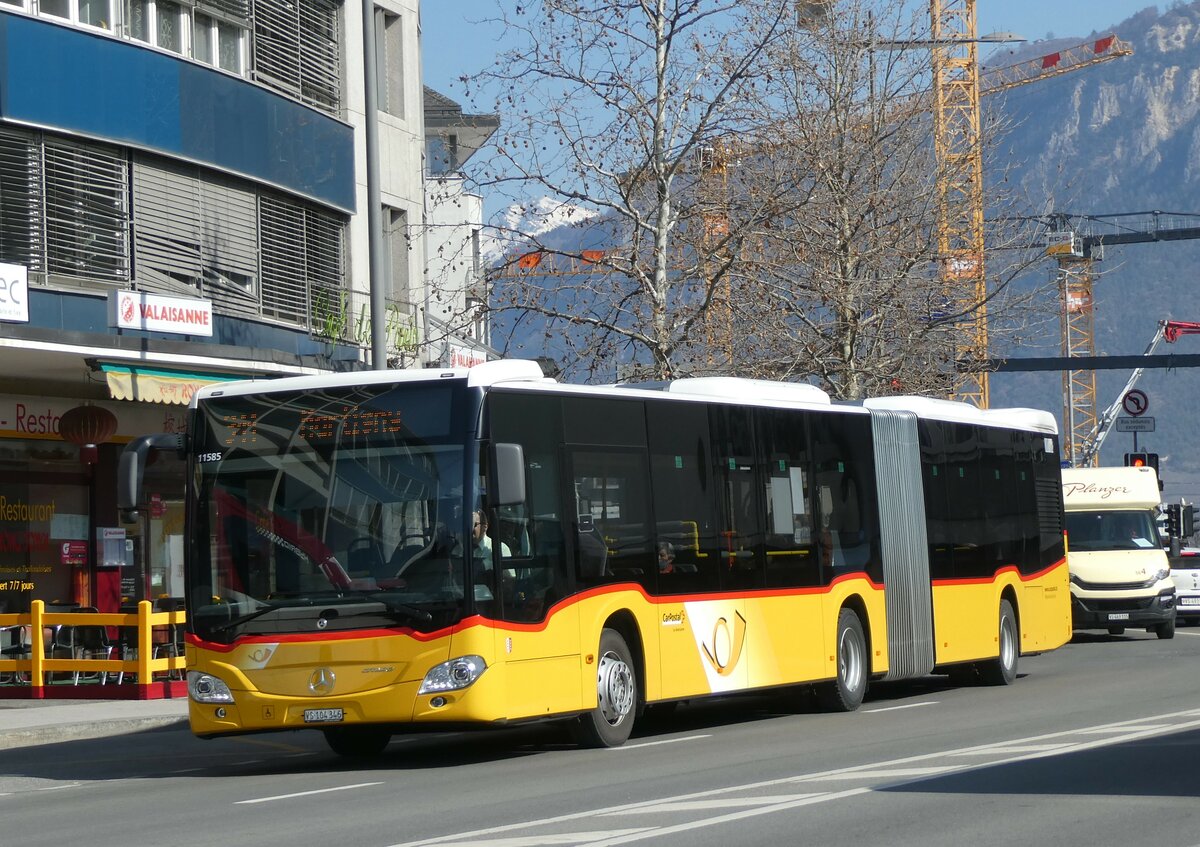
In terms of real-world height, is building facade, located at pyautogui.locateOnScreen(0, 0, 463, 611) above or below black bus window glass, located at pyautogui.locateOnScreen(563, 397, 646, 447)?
above

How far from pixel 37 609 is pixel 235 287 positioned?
21.0 feet

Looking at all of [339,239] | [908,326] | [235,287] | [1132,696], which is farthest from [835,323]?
[1132,696]

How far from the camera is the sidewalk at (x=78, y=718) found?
18.9 metres

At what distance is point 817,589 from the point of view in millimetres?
19109

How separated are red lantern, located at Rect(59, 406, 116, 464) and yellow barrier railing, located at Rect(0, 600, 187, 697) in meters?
3.32

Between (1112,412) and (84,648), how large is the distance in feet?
262

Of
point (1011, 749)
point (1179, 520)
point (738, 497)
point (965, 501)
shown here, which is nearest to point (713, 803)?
point (1011, 749)

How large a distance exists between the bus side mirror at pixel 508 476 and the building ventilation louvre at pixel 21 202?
11.1 metres

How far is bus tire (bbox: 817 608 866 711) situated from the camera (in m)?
19.3

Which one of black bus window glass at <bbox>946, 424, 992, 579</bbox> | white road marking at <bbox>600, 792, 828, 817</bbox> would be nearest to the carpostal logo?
black bus window glass at <bbox>946, 424, 992, 579</bbox>

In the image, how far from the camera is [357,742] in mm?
16172

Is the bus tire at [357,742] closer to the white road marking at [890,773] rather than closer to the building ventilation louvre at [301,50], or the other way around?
the white road marking at [890,773]

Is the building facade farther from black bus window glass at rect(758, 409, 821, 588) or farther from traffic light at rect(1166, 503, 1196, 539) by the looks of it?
traffic light at rect(1166, 503, 1196, 539)

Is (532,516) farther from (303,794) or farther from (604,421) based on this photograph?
(303,794)
